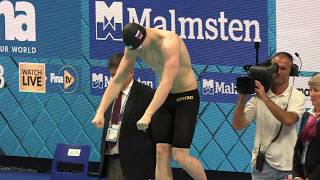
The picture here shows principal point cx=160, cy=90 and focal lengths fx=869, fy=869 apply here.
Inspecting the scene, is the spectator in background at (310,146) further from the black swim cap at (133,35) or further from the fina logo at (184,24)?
the fina logo at (184,24)

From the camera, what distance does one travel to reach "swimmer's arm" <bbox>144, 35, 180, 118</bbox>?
6.15 m

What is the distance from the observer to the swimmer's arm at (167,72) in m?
6.15

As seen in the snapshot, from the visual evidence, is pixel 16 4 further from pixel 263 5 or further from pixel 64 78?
pixel 263 5

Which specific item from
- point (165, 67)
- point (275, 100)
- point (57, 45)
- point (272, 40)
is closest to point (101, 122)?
point (165, 67)

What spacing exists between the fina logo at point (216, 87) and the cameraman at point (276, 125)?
1.94 meters

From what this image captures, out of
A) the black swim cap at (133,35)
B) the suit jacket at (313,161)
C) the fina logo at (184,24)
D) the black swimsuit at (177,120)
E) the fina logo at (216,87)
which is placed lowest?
the suit jacket at (313,161)

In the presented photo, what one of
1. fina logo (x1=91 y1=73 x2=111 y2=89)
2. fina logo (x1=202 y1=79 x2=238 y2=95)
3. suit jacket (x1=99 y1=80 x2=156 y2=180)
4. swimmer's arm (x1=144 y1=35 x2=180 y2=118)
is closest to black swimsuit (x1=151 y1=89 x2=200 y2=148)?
suit jacket (x1=99 y1=80 x2=156 y2=180)

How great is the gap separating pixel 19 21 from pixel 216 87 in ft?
7.76

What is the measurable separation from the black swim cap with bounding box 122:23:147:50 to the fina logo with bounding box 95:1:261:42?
7.08ft

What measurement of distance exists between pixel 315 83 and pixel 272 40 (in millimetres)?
2559

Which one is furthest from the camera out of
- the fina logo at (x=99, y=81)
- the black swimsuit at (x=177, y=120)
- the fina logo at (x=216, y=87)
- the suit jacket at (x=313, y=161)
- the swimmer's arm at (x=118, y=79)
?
the fina logo at (x=99, y=81)

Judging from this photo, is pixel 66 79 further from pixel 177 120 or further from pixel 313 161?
pixel 313 161

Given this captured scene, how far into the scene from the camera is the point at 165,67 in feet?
20.8

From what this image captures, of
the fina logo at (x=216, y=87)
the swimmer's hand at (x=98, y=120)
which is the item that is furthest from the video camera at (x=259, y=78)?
the fina logo at (x=216, y=87)
